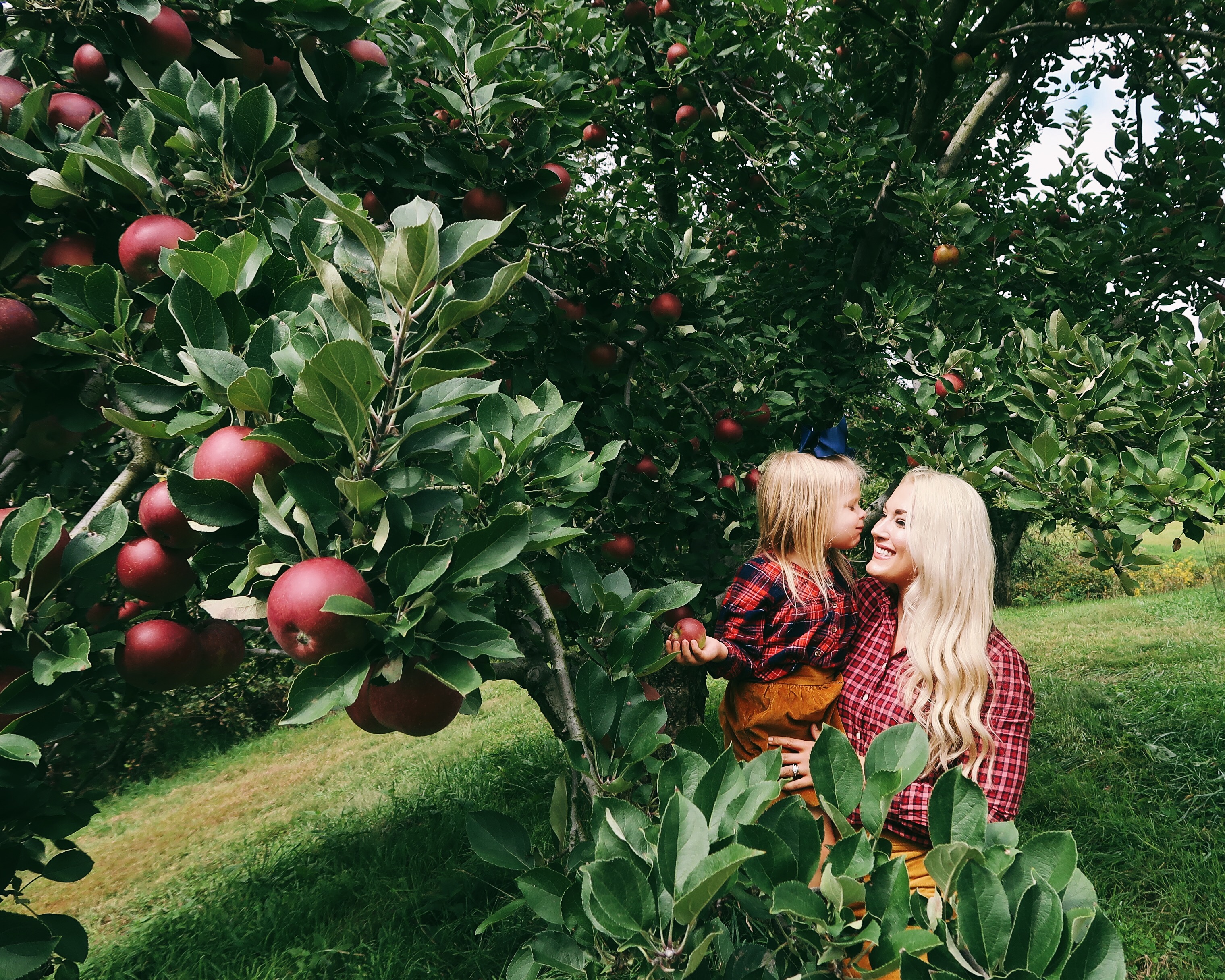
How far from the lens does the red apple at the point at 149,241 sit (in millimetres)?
1161

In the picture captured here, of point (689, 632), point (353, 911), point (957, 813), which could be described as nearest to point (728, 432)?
point (689, 632)

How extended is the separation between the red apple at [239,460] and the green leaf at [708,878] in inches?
24.4

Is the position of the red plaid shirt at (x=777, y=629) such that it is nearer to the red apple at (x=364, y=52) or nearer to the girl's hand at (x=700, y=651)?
the girl's hand at (x=700, y=651)

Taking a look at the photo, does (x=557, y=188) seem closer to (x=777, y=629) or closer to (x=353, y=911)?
(x=777, y=629)

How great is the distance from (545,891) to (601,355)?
1.63m

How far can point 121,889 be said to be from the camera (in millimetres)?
3969

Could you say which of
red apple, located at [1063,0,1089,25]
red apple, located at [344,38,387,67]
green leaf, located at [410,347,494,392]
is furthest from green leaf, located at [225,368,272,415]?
red apple, located at [1063,0,1089,25]

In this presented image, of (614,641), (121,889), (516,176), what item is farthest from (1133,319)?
(121,889)

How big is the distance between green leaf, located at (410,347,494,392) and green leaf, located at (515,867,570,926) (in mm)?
593

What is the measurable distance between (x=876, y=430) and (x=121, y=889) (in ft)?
14.5

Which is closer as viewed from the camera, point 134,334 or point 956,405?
point 134,334

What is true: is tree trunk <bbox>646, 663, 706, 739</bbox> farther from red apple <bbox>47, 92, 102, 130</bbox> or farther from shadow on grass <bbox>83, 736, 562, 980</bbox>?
red apple <bbox>47, 92, 102, 130</bbox>

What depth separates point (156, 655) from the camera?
121cm

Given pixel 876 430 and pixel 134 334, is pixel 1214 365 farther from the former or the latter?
pixel 134 334
